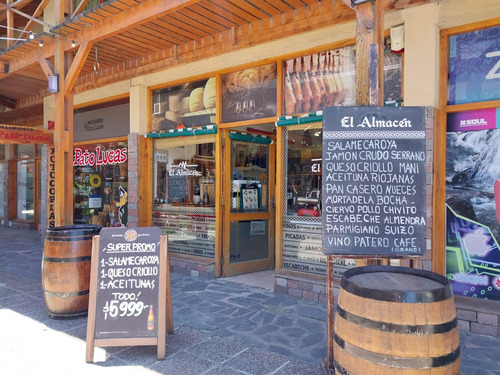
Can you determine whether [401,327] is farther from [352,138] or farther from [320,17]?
[320,17]

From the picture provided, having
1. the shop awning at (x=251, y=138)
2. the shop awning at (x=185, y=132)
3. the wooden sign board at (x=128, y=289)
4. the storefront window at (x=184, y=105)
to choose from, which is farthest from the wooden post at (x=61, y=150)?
the wooden sign board at (x=128, y=289)

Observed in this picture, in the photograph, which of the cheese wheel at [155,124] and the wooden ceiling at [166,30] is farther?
the cheese wheel at [155,124]

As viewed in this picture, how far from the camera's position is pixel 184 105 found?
6.45m

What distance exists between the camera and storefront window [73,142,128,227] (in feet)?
24.6

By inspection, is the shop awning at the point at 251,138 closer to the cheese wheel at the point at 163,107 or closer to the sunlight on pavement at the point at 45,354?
the cheese wheel at the point at 163,107

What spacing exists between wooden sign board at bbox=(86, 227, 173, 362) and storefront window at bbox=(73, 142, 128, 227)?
4.26m

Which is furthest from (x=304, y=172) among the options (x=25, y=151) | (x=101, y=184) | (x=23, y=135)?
(x=25, y=151)

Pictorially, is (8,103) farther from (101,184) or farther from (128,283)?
(128,283)

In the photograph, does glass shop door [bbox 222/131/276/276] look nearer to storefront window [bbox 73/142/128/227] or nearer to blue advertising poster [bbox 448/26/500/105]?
storefront window [bbox 73/142/128/227]

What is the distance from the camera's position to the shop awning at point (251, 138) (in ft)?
19.8

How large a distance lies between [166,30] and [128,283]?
3.88 m

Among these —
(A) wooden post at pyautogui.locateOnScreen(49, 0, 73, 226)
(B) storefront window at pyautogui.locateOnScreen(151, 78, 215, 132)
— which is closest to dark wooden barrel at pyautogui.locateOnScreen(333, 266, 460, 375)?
(B) storefront window at pyautogui.locateOnScreen(151, 78, 215, 132)

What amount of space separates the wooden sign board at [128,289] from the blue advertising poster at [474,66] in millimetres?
3397

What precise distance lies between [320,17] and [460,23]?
1.55m
